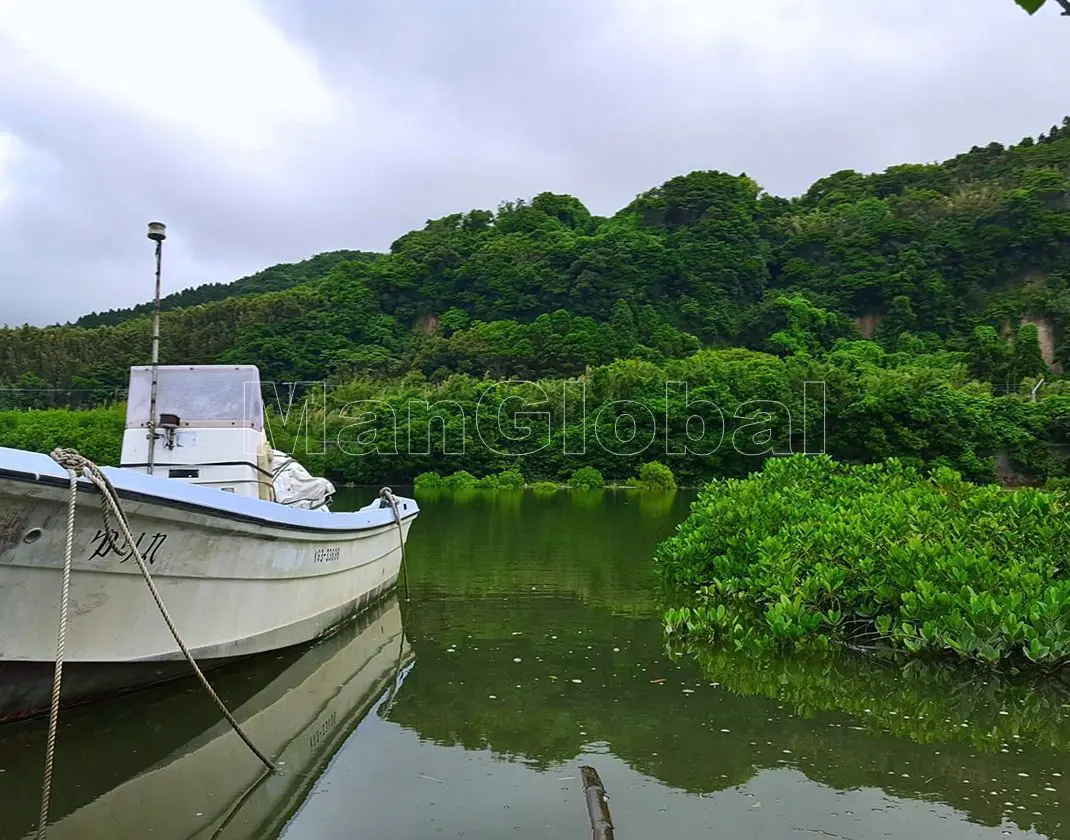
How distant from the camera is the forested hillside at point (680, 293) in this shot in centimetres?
5744

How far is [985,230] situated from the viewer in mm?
63531

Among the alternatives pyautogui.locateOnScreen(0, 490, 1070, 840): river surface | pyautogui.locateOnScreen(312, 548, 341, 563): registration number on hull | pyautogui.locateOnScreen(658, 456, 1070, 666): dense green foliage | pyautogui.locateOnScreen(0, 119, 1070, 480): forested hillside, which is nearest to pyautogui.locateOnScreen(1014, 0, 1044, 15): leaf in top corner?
pyautogui.locateOnScreen(0, 490, 1070, 840): river surface

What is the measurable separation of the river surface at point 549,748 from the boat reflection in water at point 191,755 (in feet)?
0.05

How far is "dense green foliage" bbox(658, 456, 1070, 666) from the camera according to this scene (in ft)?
22.7

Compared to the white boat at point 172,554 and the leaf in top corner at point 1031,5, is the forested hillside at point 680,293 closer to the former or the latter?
the white boat at point 172,554

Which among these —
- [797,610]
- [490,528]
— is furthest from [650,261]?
[797,610]

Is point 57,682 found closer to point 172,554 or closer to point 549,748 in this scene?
point 172,554

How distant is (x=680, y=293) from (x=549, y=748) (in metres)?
64.3

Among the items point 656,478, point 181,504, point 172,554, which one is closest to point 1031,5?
point 181,504

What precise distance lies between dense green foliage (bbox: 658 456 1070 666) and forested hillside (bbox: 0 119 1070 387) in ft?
141

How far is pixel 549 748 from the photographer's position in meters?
5.36

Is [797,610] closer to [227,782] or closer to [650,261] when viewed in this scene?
[227,782]

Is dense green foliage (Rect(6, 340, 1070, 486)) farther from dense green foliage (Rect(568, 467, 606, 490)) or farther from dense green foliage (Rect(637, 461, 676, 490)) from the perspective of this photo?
dense green foliage (Rect(637, 461, 676, 490))

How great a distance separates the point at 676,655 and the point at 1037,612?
9.53ft
